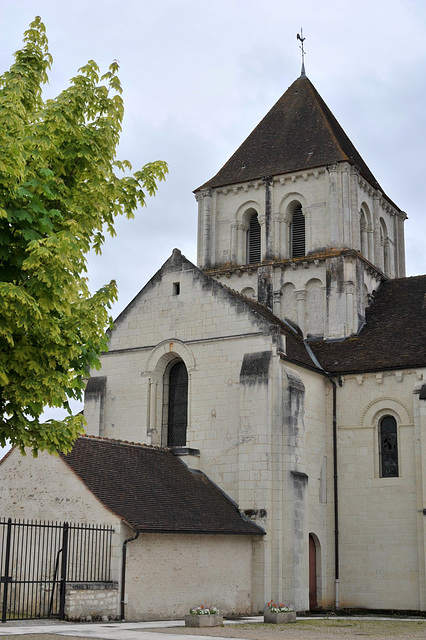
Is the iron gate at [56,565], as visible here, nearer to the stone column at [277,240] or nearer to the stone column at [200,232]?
the stone column at [277,240]

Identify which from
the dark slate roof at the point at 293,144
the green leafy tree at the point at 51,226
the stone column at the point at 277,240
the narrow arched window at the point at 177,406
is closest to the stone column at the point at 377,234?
the dark slate roof at the point at 293,144

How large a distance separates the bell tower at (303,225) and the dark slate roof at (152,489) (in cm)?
855

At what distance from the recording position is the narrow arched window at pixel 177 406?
27.4m

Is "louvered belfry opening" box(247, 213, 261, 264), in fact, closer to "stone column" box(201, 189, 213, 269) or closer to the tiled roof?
"stone column" box(201, 189, 213, 269)

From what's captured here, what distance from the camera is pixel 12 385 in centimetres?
1183

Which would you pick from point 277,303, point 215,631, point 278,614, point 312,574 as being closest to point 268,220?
point 277,303

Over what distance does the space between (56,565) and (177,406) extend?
9.45 metres

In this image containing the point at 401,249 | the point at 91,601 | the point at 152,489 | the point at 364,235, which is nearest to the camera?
the point at 91,601

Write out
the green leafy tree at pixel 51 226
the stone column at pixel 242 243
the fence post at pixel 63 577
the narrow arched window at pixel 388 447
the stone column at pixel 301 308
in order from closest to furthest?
the green leafy tree at pixel 51 226 < the fence post at pixel 63 577 < the narrow arched window at pixel 388 447 < the stone column at pixel 301 308 < the stone column at pixel 242 243

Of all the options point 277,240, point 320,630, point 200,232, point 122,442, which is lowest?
point 320,630

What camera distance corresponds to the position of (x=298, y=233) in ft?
108

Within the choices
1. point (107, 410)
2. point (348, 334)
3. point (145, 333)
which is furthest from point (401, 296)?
point (107, 410)

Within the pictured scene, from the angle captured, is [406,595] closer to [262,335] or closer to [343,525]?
[343,525]

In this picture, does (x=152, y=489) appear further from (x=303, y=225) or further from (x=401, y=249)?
(x=401, y=249)
